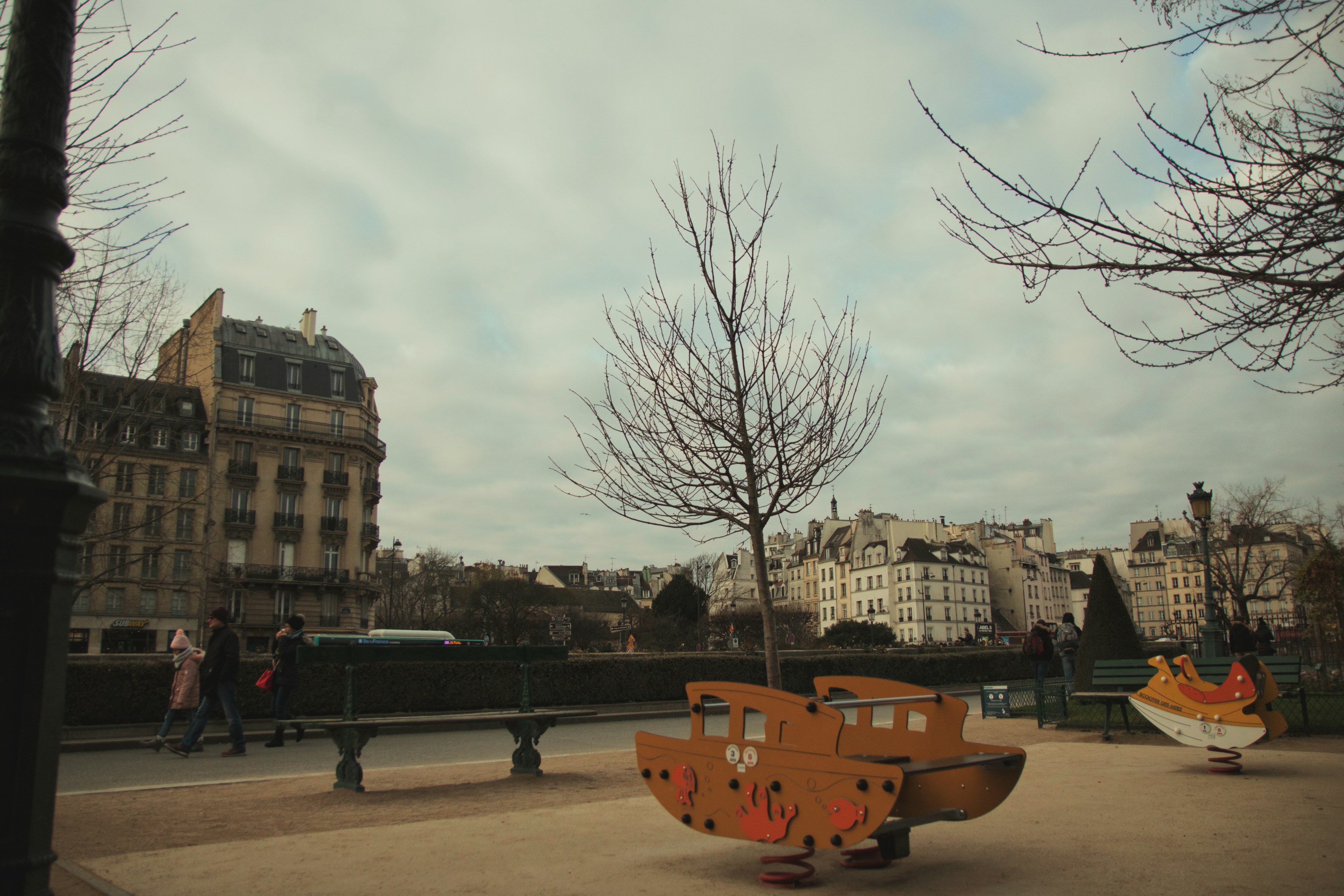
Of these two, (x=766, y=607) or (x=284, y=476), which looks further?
(x=284, y=476)

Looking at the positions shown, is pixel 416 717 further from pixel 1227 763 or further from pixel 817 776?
pixel 1227 763

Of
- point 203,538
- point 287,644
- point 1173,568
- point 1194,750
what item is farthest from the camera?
point 1173,568

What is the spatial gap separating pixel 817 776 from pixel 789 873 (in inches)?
23.9

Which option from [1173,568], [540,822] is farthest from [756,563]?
[1173,568]

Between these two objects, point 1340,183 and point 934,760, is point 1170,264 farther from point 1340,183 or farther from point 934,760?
point 934,760

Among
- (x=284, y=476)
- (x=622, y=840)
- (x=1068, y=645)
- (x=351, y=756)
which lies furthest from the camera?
(x=284, y=476)

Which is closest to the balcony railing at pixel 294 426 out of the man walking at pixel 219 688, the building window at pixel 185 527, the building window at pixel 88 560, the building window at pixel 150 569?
the building window at pixel 185 527

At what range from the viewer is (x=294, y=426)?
180 feet

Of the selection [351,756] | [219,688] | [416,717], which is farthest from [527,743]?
[219,688]

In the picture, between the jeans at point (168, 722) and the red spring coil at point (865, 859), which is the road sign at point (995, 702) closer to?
the red spring coil at point (865, 859)

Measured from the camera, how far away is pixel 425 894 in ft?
14.8

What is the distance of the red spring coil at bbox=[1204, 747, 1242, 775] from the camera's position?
8680 millimetres

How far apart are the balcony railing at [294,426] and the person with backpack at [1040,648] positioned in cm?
4744

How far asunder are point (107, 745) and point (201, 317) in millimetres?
43602
